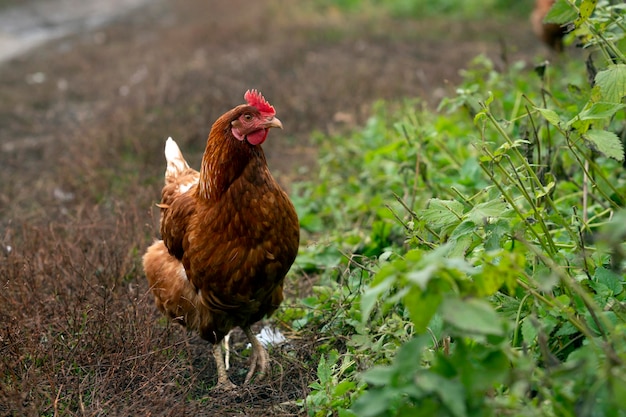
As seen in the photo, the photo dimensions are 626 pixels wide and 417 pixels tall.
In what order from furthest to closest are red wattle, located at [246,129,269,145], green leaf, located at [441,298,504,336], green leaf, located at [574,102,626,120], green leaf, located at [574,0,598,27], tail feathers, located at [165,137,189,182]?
tail feathers, located at [165,137,189,182] → red wattle, located at [246,129,269,145] → green leaf, located at [574,0,598,27] → green leaf, located at [574,102,626,120] → green leaf, located at [441,298,504,336]

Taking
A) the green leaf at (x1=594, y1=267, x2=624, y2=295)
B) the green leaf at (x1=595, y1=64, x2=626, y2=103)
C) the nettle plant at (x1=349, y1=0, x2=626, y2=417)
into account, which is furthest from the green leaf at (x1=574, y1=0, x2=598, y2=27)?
the green leaf at (x1=594, y1=267, x2=624, y2=295)

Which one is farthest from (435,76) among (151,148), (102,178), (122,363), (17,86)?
(122,363)

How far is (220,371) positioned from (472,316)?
6.14 feet

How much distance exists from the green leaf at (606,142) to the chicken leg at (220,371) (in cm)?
185

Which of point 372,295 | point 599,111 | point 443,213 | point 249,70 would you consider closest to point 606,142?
point 599,111

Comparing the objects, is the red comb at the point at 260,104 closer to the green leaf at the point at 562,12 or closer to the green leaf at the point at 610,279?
the green leaf at the point at 562,12

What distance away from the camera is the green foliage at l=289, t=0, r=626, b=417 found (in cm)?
188

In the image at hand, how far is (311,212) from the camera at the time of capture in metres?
5.27

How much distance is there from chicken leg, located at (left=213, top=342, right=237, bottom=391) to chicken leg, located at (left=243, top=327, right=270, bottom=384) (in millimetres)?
95

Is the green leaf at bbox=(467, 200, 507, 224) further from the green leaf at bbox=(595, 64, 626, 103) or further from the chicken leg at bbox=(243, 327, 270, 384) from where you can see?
the chicken leg at bbox=(243, 327, 270, 384)

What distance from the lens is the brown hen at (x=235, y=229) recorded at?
313 cm

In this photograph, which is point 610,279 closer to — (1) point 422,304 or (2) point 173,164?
(1) point 422,304

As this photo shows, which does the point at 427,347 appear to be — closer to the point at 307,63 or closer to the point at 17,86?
the point at 307,63

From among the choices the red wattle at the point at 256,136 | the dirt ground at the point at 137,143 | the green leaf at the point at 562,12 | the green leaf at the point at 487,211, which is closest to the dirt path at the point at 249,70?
the dirt ground at the point at 137,143
